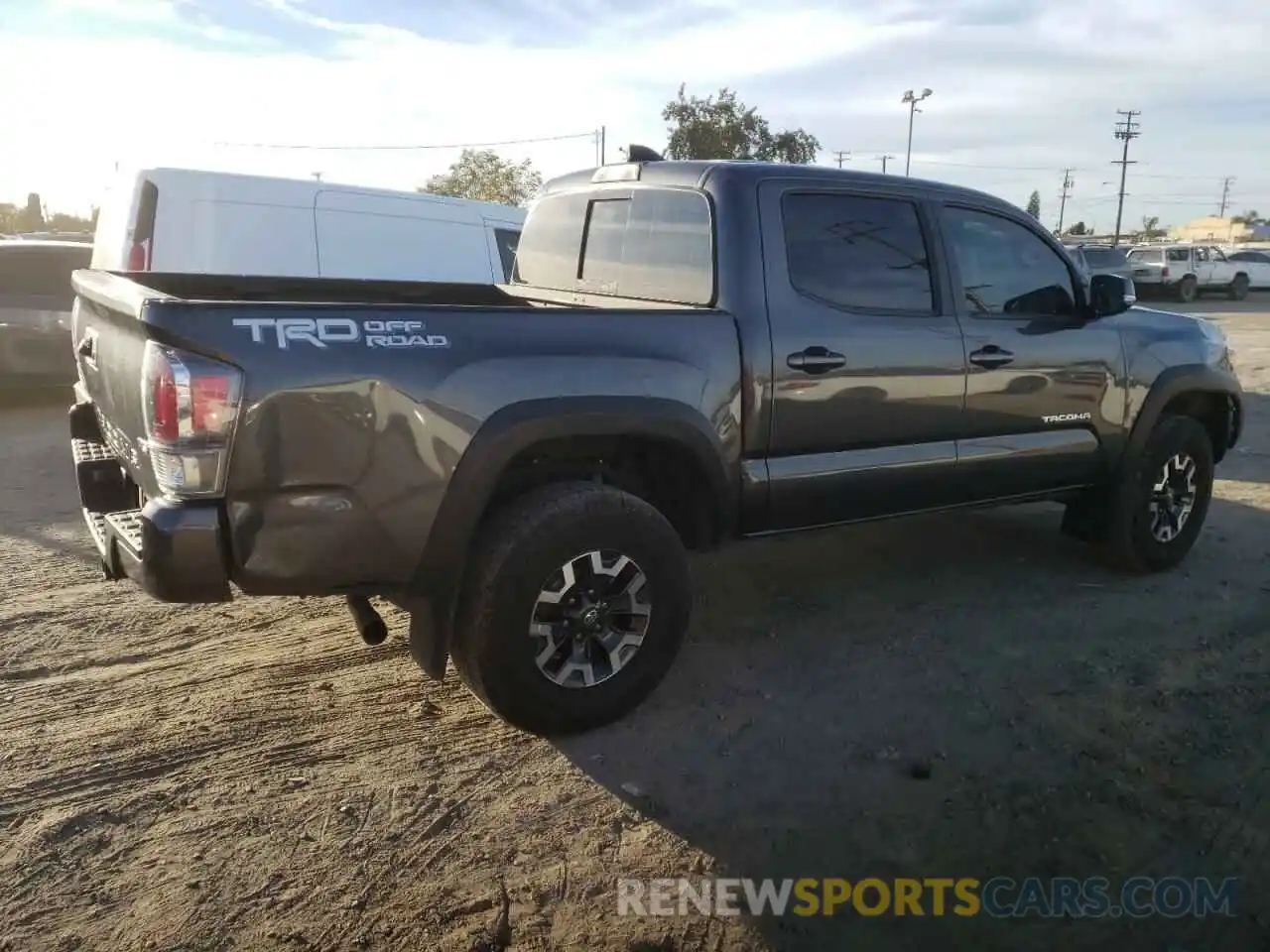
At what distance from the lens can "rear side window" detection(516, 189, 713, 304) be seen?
389cm

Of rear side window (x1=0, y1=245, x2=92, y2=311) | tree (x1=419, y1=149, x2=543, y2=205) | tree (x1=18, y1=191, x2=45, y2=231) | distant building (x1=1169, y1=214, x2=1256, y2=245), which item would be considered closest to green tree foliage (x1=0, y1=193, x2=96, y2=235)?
tree (x1=18, y1=191, x2=45, y2=231)

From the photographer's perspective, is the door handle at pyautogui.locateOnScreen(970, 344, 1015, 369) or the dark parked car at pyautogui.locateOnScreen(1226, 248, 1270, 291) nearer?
the door handle at pyautogui.locateOnScreen(970, 344, 1015, 369)

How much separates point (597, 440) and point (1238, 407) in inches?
160

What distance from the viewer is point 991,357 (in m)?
4.43

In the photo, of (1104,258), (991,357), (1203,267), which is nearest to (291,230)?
(991,357)

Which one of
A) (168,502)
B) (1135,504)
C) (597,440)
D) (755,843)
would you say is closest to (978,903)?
(755,843)

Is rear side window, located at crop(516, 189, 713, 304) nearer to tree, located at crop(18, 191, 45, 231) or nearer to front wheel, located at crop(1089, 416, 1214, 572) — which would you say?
front wheel, located at crop(1089, 416, 1214, 572)

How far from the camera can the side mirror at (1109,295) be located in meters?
4.74

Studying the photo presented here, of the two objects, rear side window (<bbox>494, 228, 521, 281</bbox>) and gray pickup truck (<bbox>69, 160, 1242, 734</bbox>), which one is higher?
rear side window (<bbox>494, 228, 521, 281</bbox>)

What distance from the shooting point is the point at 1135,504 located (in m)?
5.12

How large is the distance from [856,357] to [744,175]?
834 mm

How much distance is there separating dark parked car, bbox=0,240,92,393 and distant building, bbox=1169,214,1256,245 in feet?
290

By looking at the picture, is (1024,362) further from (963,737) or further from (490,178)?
(490,178)

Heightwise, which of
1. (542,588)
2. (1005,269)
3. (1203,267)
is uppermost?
(1005,269)
